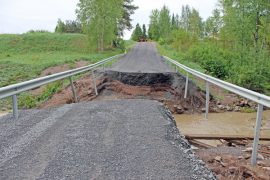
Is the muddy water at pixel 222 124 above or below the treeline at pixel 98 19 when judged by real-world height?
below

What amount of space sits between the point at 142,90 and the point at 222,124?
431cm

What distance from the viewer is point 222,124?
39.8 ft

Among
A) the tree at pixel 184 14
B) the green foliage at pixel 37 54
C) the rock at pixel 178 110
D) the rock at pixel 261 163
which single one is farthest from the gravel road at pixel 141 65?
the tree at pixel 184 14

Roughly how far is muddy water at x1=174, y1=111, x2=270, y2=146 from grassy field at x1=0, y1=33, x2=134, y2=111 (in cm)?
1375

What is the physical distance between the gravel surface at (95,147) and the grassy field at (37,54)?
16355mm

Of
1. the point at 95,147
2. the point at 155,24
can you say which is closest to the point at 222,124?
the point at 95,147

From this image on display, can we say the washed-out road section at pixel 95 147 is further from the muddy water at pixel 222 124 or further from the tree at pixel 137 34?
the tree at pixel 137 34

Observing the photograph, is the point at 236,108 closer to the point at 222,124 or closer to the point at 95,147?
the point at 222,124

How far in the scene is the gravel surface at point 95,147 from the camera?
166 inches

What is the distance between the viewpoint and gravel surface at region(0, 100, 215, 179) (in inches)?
166

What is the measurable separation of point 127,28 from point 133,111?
5839 cm

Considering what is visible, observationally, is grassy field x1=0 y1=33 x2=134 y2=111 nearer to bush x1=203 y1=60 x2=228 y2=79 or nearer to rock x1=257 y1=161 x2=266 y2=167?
bush x1=203 y1=60 x2=228 y2=79

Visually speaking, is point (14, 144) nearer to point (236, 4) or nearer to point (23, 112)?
point (23, 112)

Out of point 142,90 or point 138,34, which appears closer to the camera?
point 142,90
